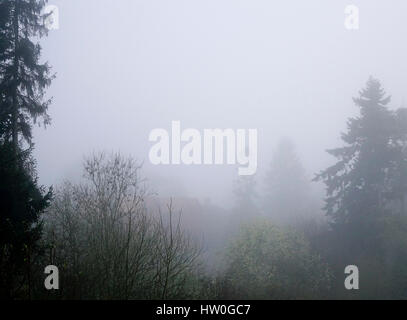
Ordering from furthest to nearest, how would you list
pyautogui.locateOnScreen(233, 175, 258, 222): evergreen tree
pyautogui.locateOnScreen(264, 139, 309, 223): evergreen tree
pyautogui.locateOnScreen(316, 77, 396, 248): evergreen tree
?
pyautogui.locateOnScreen(264, 139, 309, 223): evergreen tree → pyautogui.locateOnScreen(233, 175, 258, 222): evergreen tree → pyautogui.locateOnScreen(316, 77, 396, 248): evergreen tree

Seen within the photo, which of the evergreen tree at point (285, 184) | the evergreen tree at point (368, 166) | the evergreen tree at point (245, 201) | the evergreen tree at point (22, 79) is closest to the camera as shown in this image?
the evergreen tree at point (22, 79)

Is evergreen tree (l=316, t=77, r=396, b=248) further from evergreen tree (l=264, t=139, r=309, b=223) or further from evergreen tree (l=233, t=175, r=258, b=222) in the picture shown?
evergreen tree (l=264, t=139, r=309, b=223)

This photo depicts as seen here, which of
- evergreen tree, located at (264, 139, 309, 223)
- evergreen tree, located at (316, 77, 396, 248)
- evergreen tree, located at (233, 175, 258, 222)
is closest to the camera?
evergreen tree, located at (316, 77, 396, 248)

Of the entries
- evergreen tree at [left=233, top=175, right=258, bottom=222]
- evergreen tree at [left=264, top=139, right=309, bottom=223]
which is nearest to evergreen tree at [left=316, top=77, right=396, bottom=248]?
evergreen tree at [left=233, top=175, right=258, bottom=222]

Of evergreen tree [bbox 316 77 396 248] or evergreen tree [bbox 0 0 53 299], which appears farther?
evergreen tree [bbox 316 77 396 248]

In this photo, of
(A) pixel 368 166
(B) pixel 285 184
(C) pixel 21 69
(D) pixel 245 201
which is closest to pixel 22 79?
(C) pixel 21 69

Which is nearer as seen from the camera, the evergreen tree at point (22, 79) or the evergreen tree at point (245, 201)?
the evergreen tree at point (22, 79)

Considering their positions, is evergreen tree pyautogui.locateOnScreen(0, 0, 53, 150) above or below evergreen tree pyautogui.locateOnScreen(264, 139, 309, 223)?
above

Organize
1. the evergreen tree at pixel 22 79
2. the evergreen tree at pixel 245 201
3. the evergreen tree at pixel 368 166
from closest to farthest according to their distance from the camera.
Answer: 1. the evergreen tree at pixel 22 79
2. the evergreen tree at pixel 368 166
3. the evergreen tree at pixel 245 201

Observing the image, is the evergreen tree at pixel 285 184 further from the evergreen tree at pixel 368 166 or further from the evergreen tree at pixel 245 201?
the evergreen tree at pixel 368 166

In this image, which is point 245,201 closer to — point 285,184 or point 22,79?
point 285,184

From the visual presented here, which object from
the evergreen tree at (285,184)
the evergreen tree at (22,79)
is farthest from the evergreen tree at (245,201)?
the evergreen tree at (22,79)
